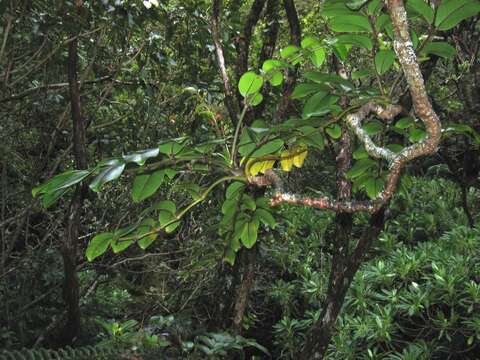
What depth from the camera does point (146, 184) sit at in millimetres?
836

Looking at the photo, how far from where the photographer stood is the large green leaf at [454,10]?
744mm

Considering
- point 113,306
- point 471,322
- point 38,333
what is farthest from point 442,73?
point 38,333

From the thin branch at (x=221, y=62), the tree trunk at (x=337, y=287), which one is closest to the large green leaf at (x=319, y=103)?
the tree trunk at (x=337, y=287)

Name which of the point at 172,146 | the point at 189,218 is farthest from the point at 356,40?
the point at 189,218

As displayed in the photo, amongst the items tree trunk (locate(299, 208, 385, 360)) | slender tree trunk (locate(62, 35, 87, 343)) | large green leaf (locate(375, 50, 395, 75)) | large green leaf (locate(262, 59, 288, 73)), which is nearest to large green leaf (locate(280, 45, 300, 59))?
large green leaf (locate(262, 59, 288, 73))

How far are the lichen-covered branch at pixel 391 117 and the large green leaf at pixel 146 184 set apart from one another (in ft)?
0.56

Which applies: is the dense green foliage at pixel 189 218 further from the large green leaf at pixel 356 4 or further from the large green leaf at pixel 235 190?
the large green leaf at pixel 356 4

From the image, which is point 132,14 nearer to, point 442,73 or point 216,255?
point 216,255

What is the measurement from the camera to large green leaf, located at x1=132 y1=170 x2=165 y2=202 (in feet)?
2.71

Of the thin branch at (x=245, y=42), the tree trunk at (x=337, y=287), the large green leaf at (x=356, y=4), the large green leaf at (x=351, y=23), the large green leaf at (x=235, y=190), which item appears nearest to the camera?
the large green leaf at (x=356, y=4)

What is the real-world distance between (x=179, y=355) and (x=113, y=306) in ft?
3.28

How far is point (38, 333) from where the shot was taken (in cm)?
283

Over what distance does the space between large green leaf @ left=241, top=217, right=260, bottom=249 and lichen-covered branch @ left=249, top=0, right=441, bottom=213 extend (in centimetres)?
22

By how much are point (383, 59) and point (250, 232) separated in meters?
0.47
